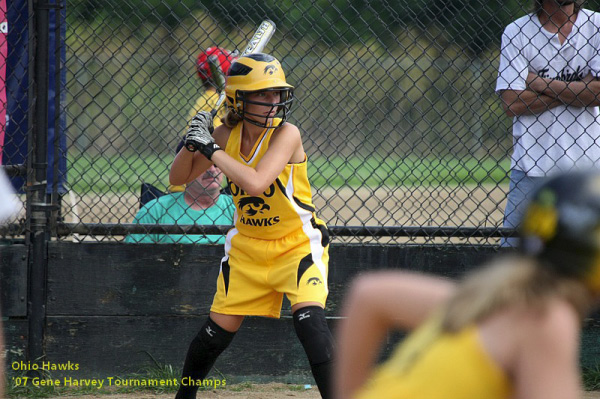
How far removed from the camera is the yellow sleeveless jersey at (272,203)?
3.77 meters

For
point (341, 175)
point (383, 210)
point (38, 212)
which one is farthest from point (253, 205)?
point (383, 210)

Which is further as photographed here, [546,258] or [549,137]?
[549,137]

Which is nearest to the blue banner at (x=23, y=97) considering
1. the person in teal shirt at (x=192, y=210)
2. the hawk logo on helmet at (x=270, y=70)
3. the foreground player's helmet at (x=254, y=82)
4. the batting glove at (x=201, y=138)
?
the person in teal shirt at (x=192, y=210)

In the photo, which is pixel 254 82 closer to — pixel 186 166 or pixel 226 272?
pixel 186 166

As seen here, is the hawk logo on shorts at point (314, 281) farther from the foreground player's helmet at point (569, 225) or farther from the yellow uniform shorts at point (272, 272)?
the foreground player's helmet at point (569, 225)

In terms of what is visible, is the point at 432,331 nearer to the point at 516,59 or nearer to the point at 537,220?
the point at 537,220

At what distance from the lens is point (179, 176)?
3900 mm

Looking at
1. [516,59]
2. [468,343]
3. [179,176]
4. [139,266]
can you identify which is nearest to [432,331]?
[468,343]

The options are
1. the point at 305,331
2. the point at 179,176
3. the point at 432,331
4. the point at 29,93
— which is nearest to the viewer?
the point at 432,331

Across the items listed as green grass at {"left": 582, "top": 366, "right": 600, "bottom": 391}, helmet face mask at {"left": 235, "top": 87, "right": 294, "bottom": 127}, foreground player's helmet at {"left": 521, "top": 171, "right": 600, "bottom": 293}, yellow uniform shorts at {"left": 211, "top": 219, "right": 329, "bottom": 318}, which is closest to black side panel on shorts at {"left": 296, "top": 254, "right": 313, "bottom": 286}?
yellow uniform shorts at {"left": 211, "top": 219, "right": 329, "bottom": 318}

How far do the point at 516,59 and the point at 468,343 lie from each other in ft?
11.1

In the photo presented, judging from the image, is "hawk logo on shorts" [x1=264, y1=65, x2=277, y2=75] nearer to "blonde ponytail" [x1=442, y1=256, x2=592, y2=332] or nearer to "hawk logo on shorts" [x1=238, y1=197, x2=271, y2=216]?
"hawk logo on shorts" [x1=238, y1=197, x2=271, y2=216]

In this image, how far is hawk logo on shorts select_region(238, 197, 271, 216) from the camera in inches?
148

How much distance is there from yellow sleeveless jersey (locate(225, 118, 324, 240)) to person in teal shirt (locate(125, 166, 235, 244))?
851 mm
